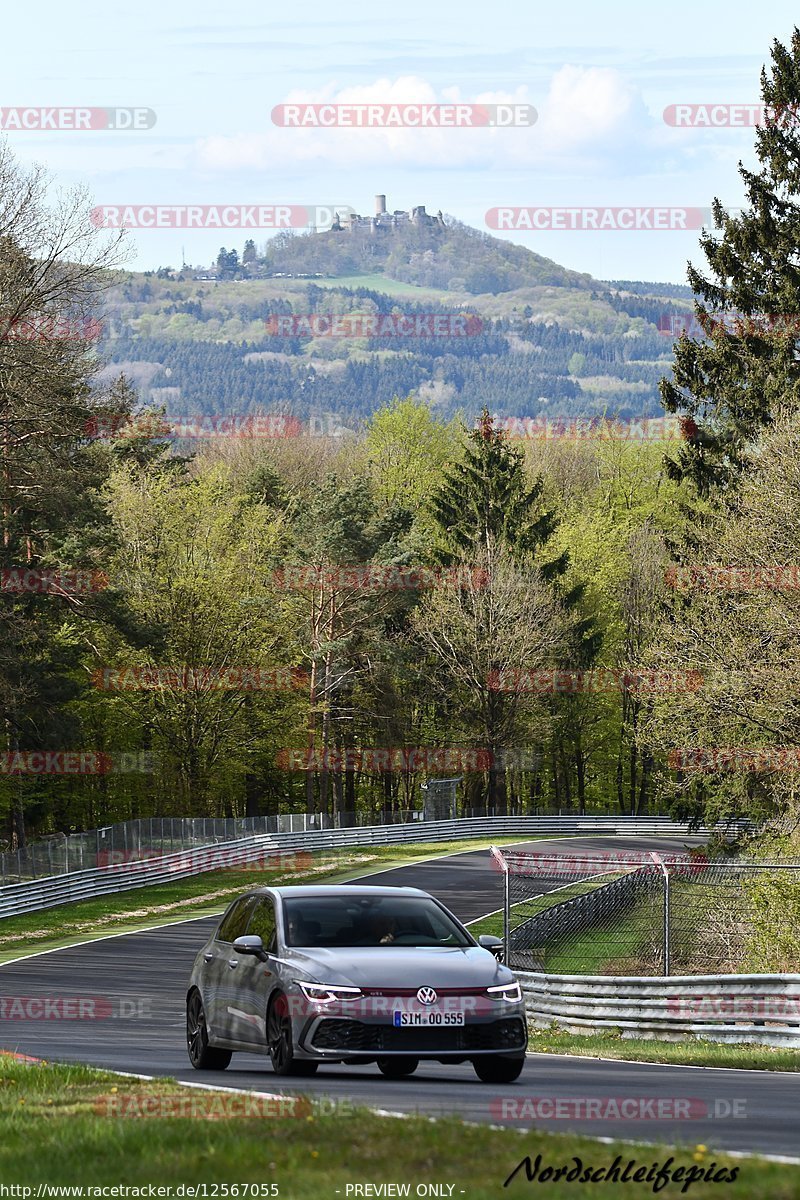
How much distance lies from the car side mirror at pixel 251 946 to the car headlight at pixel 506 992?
1856 mm

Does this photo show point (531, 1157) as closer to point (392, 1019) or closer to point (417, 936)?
point (392, 1019)

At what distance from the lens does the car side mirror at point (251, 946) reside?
13.7 m

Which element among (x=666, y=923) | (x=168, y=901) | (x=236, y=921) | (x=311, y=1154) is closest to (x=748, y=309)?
(x=168, y=901)

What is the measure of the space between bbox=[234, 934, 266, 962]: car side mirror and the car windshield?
22 centimetres

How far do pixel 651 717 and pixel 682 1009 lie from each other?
60.2ft

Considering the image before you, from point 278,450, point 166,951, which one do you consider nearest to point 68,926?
point 166,951

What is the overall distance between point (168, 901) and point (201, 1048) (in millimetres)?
35783

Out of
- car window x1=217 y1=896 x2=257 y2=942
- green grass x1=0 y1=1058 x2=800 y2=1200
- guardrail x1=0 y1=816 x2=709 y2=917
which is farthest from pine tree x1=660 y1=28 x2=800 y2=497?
green grass x1=0 y1=1058 x2=800 y2=1200

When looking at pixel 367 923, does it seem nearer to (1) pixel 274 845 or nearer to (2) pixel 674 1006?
(2) pixel 674 1006

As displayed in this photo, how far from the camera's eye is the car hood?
13.0m

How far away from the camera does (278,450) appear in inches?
3752

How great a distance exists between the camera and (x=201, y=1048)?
14.7m

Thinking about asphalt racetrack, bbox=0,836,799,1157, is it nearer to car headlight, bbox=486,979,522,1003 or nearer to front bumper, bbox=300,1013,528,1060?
front bumper, bbox=300,1013,528,1060

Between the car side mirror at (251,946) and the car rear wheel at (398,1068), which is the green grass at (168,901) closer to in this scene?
the car rear wheel at (398,1068)
